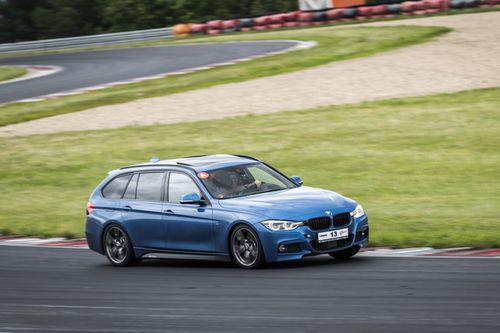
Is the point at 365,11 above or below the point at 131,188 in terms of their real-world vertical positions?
below

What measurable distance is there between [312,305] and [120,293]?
8.20 feet

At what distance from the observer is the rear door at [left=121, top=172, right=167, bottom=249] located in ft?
44.1

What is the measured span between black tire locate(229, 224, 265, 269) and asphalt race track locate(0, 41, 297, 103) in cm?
2040

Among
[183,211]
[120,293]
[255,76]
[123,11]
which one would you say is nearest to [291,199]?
[183,211]

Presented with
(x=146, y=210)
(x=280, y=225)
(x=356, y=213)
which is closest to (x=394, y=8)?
(x=146, y=210)

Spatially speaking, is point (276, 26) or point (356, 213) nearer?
point (356, 213)

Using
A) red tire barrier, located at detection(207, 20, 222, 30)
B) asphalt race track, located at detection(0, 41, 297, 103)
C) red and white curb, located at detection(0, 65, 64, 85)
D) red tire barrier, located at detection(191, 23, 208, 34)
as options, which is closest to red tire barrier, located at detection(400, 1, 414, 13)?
asphalt race track, located at detection(0, 41, 297, 103)

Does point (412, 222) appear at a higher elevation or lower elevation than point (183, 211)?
lower

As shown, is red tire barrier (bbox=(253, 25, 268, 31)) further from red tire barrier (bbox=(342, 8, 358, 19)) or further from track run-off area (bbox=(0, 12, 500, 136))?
track run-off area (bbox=(0, 12, 500, 136))

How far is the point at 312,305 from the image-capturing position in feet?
31.9

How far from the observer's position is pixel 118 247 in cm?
1400

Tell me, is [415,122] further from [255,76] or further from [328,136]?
[255,76]

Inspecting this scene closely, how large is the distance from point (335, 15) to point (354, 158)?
27.3 meters

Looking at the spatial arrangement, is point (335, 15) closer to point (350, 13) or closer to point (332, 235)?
point (350, 13)
